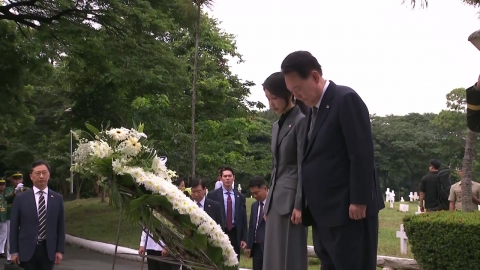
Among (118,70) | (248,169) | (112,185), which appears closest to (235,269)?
(112,185)

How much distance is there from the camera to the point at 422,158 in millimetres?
48125

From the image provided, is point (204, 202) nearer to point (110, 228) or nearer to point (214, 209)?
point (214, 209)

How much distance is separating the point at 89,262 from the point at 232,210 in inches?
222

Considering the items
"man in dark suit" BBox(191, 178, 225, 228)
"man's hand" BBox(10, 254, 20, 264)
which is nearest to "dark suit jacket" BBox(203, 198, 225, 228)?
"man in dark suit" BBox(191, 178, 225, 228)

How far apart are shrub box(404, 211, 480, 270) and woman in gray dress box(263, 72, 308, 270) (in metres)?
4.32

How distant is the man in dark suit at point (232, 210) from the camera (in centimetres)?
930

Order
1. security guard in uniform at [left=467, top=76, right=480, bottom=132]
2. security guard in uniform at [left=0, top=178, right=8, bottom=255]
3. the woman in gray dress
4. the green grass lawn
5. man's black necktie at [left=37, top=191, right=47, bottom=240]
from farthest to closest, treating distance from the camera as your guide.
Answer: security guard in uniform at [left=0, top=178, right=8, bottom=255]
the green grass lawn
man's black necktie at [left=37, top=191, right=47, bottom=240]
the woman in gray dress
security guard in uniform at [left=467, top=76, right=480, bottom=132]

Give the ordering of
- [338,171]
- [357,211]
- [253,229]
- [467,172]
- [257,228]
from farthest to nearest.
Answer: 1. [467,172]
2. [253,229]
3. [257,228]
4. [338,171]
5. [357,211]

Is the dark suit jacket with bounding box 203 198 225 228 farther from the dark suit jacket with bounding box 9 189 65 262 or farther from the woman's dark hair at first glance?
the woman's dark hair

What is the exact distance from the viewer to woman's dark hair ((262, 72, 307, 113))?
479 cm

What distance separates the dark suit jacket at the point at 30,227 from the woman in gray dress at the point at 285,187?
A: 3.22 meters

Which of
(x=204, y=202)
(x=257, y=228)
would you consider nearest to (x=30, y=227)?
(x=204, y=202)

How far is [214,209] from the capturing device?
28.6ft

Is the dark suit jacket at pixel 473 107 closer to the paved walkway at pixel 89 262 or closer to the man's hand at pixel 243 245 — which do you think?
the man's hand at pixel 243 245
